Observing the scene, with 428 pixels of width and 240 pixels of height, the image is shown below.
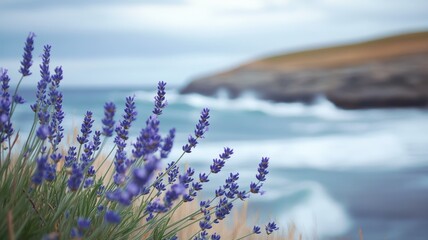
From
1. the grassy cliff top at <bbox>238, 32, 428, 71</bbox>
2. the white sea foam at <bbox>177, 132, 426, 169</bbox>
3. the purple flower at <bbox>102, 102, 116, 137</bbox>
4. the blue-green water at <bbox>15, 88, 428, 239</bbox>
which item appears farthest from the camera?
the grassy cliff top at <bbox>238, 32, 428, 71</bbox>

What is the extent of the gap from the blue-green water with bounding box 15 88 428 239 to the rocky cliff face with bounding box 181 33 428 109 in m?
0.21

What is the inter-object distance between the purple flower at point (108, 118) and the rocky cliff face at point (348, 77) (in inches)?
199

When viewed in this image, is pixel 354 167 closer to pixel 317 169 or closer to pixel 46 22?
pixel 317 169

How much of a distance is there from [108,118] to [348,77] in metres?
5.61

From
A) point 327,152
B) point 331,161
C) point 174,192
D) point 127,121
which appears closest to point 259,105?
point 327,152

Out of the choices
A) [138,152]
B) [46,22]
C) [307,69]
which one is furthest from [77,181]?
[307,69]

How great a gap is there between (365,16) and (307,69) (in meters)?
2.93

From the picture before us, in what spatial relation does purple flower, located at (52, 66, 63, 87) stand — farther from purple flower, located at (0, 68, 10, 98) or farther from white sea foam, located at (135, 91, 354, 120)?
white sea foam, located at (135, 91, 354, 120)

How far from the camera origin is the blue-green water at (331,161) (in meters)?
4.05

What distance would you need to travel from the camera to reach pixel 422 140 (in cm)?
497

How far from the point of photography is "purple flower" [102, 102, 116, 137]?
3.71 feet

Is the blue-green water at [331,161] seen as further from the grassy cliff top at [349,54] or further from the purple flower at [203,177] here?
the purple flower at [203,177]

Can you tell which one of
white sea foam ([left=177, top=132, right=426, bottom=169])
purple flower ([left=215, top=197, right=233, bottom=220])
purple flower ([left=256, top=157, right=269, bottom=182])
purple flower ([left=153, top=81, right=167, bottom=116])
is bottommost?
purple flower ([left=215, top=197, right=233, bottom=220])

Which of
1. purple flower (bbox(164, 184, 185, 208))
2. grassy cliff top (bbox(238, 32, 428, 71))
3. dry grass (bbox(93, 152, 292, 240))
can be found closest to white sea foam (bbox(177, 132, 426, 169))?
grassy cliff top (bbox(238, 32, 428, 71))
